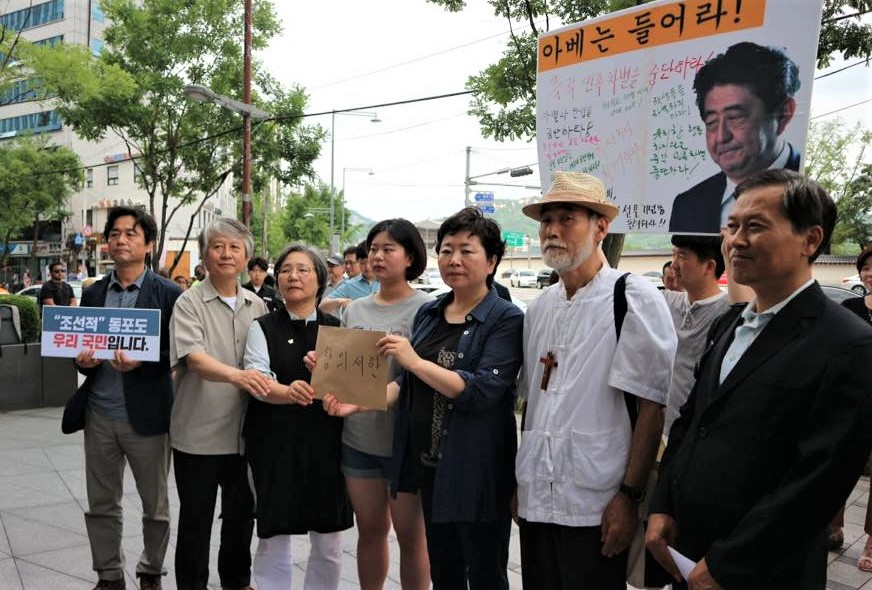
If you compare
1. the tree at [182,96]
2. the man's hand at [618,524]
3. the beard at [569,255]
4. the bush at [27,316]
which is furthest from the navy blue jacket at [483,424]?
the tree at [182,96]

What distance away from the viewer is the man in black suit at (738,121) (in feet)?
10.3

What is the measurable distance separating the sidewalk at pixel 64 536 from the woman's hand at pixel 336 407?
1293 millimetres

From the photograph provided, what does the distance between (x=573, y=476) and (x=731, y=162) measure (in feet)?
6.56

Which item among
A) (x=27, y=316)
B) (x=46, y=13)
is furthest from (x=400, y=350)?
(x=46, y=13)

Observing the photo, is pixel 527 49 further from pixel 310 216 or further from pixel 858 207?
pixel 310 216

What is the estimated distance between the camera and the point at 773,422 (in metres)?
1.63

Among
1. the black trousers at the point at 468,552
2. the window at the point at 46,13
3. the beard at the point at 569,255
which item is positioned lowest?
the black trousers at the point at 468,552

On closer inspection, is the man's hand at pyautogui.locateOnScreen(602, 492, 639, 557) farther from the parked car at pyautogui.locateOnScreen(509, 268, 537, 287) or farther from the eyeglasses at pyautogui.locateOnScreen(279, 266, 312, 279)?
the parked car at pyautogui.locateOnScreen(509, 268, 537, 287)

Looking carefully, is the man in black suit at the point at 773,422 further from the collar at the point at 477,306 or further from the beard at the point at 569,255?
the collar at the point at 477,306

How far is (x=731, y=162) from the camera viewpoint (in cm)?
328

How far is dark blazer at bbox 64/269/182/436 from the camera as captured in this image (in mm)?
3178

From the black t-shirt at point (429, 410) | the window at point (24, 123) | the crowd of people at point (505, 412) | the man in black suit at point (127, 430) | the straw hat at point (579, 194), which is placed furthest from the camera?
the window at point (24, 123)

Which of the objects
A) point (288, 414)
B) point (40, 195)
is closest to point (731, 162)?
point (288, 414)

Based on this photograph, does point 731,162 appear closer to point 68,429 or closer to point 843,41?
point 68,429
